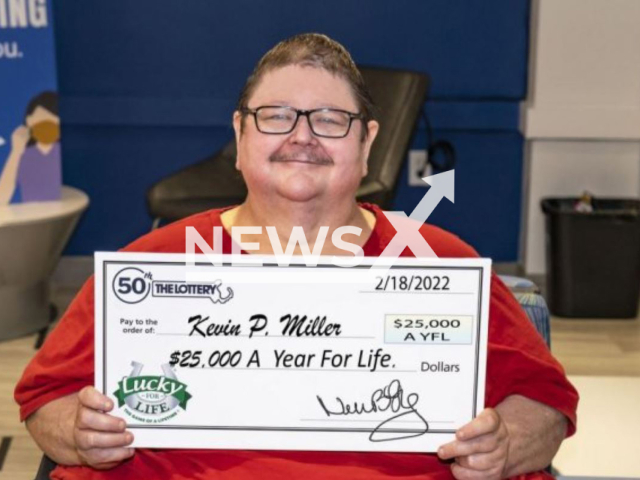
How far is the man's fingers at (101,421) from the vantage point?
1695 millimetres

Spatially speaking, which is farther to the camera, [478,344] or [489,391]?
[489,391]

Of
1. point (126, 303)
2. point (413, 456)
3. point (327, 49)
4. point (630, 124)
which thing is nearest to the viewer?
point (126, 303)

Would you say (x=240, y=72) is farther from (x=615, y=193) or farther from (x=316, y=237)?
(x=316, y=237)

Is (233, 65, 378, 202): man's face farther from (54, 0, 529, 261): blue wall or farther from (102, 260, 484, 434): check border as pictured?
(54, 0, 529, 261): blue wall

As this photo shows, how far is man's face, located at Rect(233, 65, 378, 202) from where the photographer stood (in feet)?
6.37

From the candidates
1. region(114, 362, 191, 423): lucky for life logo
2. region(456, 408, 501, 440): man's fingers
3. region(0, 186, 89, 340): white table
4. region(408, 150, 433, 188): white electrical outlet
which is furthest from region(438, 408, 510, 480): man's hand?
region(408, 150, 433, 188): white electrical outlet

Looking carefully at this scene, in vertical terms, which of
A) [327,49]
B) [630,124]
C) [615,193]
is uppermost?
[327,49]

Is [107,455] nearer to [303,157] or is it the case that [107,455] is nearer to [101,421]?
Result: [101,421]

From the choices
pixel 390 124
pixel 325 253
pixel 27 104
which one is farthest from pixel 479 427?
pixel 27 104

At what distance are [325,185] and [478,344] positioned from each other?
416 millimetres

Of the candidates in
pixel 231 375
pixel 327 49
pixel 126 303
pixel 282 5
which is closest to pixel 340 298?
pixel 231 375

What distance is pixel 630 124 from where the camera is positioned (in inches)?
180

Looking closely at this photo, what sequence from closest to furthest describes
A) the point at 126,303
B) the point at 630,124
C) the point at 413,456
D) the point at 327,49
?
the point at 126,303, the point at 413,456, the point at 327,49, the point at 630,124

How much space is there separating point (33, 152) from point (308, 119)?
7.87 feet
